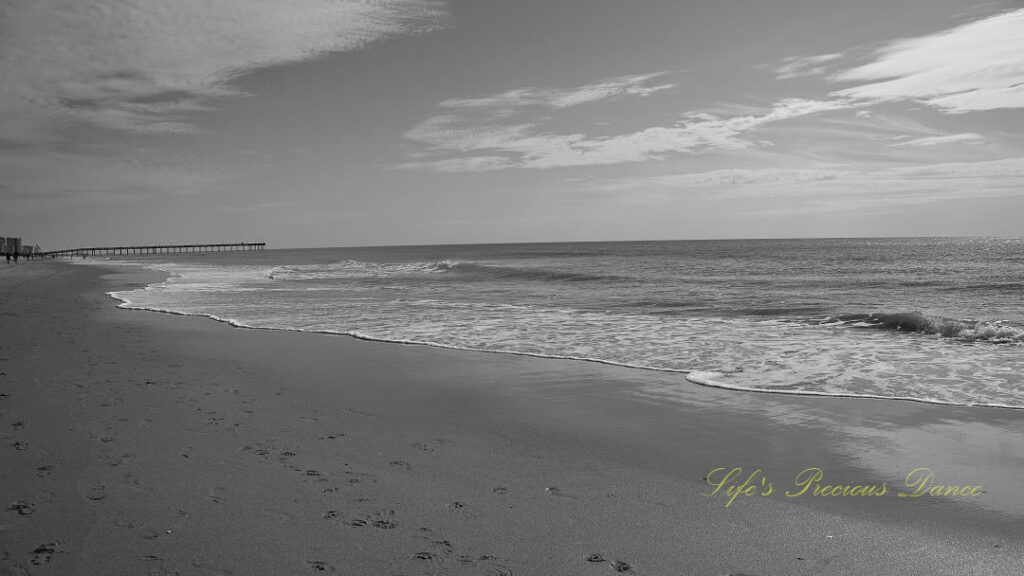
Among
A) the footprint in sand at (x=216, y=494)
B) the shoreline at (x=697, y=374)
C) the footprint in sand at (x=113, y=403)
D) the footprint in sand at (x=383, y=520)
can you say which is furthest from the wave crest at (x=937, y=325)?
the footprint in sand at (x=113, y=403)

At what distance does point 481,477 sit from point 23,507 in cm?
305

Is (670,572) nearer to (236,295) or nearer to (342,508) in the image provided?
(342,508)

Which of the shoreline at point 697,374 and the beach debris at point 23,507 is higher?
the beach debris at point 23,507

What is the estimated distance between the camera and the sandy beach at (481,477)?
3508mm

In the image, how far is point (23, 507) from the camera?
A: 156 inches

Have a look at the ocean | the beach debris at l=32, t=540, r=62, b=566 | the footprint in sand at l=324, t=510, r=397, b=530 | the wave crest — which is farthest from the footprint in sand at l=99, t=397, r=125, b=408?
the wave crest

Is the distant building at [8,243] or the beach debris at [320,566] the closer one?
the beach debris at [320,566]

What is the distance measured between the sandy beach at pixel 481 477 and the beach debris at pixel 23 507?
18 mm

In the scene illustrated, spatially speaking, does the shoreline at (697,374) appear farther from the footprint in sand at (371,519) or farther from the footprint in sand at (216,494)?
the footprint in sand at (216,494)

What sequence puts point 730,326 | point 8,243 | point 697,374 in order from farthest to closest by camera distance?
point 8,243 < point 730,326 < point 697,374

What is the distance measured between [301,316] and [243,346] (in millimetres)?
5108

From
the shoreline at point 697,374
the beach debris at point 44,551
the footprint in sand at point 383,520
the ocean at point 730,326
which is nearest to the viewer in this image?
the beach debris at point 44,551

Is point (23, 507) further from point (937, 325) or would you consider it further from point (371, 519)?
point (937, 325)

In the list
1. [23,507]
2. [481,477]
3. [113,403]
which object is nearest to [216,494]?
[23,507]
